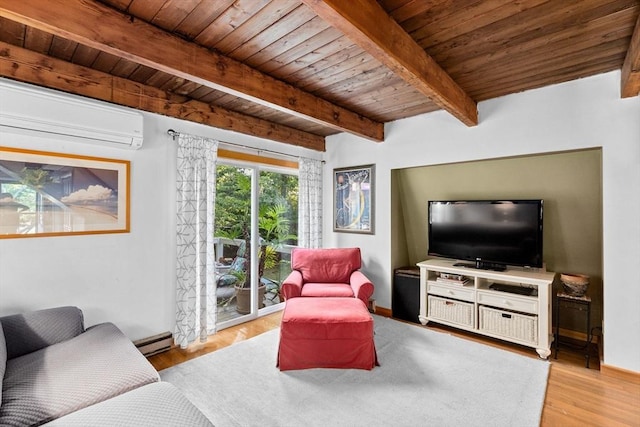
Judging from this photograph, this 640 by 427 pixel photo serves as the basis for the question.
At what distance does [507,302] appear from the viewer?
2924 mm

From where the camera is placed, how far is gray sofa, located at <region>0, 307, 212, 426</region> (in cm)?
130

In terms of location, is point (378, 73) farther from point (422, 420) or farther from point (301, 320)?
A: point (422, 420)

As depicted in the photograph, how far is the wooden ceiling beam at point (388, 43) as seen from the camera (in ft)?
4.50

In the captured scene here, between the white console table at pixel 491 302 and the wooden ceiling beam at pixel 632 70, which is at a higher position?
the wooden ceiling beam at pixel 632 70

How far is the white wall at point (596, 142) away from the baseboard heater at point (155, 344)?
3.19m

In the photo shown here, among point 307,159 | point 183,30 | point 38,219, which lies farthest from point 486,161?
point 38,219

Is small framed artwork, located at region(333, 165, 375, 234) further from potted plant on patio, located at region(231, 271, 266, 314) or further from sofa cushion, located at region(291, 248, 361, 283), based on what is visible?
potted plant on patio, located at region(231, 271, 266, 314)

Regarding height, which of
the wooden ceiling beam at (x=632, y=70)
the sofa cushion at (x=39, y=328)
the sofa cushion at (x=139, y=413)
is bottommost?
the sofa cushion at (x=139, y=413)

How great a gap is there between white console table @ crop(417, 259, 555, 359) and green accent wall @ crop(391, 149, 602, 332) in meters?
0.39

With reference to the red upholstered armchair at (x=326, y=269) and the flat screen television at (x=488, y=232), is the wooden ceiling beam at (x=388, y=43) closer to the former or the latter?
the flat screen television at (x=488, y=232)

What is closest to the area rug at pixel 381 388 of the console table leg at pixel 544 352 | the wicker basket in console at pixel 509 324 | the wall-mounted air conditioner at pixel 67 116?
the console table leg at pixel 544 352

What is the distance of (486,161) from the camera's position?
127 inches

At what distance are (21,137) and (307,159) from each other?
279 centimetres

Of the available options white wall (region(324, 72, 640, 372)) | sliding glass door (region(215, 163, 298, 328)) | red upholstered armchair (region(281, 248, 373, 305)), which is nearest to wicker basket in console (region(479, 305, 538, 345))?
white wall (region(324, 72, 640, 372))
